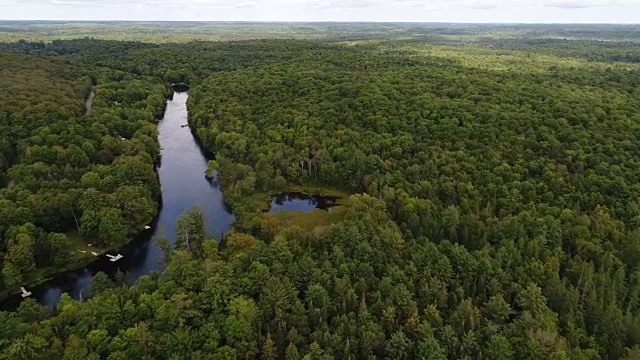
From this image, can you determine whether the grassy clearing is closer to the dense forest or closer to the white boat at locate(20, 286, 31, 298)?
Answer: the dense forest

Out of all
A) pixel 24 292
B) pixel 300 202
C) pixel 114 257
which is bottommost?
pixel 24 292

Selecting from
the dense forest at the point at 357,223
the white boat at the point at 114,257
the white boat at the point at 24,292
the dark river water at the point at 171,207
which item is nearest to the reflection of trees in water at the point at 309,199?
the dark river water at the point at 171,207

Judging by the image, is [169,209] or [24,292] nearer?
[24,292]

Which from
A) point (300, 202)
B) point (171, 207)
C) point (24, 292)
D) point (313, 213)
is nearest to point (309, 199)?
point (300, 202)

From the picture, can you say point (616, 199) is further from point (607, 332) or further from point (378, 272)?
point (378, 272)

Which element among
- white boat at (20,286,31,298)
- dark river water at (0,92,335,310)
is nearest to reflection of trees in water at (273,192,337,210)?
dark river water at (0,92,335,310)

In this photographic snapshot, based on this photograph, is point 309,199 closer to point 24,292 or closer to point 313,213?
point 313,213

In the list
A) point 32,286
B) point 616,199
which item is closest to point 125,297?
point 32,286
